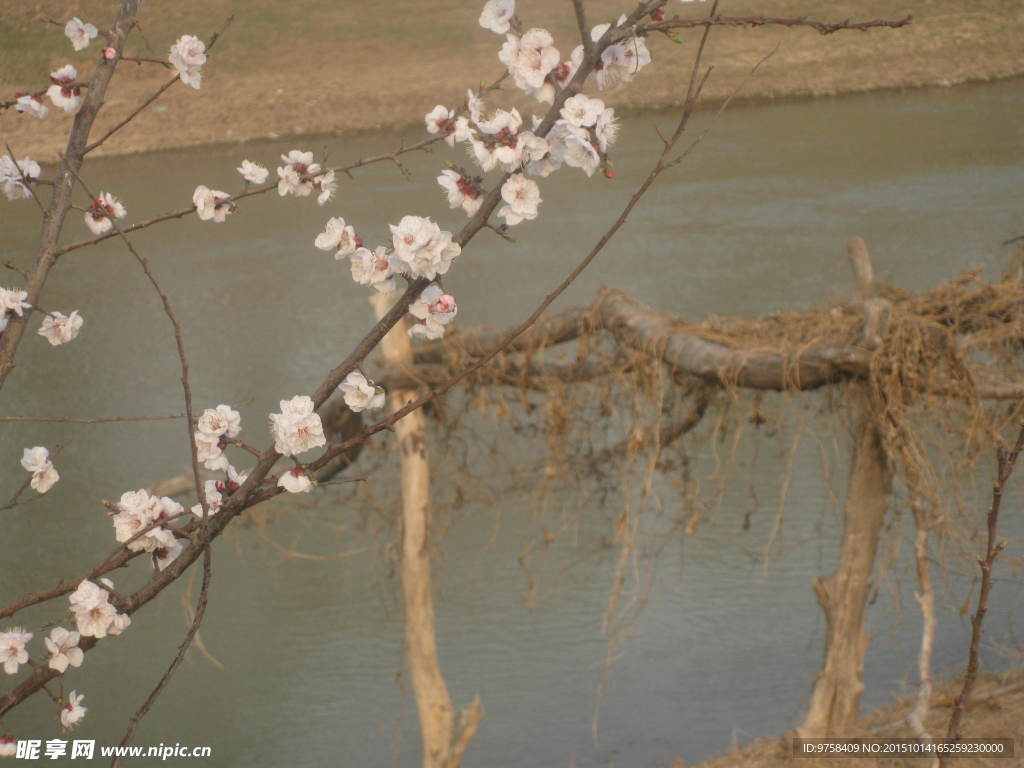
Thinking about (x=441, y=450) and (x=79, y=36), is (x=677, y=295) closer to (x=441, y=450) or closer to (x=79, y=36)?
(x=441, y=450)

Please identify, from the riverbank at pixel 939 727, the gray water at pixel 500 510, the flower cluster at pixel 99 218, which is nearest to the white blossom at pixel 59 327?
the flower cluster at pixel 99 218

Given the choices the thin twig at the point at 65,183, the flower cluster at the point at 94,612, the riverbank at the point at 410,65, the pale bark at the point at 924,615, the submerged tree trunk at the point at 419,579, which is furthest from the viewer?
the riverbank at the point at 410,65

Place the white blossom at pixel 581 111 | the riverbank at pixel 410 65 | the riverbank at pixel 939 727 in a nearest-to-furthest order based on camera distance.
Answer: the white blossom at pixel 581 111 < the riverbank at pixel 939 727 < the riverbank at pixel 410 65

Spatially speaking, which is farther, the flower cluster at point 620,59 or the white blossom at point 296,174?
the white blossom at point 296,174

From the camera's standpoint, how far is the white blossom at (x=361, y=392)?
815 mm

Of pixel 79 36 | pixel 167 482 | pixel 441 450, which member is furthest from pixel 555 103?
pixel 167 482

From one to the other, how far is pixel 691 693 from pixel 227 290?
422cm

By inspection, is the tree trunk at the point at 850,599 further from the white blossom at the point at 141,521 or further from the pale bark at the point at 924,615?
the white blossom at the point at 141,521

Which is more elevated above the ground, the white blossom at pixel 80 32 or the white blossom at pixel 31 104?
the white blossom at pixel 80 32

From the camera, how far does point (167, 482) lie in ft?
9.86

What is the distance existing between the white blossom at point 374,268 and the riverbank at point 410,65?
8.89m

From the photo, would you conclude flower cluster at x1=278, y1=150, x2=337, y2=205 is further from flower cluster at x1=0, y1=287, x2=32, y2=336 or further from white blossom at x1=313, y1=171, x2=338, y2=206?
flower cluster at x1=0, y1=287, x2=32, y2=336

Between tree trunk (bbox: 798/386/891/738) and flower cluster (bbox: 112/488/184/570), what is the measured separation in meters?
1.70

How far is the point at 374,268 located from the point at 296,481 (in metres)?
0.15
